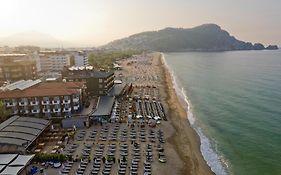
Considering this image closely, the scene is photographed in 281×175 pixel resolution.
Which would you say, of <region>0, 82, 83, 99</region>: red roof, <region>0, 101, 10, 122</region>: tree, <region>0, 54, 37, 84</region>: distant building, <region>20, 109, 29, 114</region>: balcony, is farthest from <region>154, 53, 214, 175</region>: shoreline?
<region>0, 54, 37, 84</region>: distant building

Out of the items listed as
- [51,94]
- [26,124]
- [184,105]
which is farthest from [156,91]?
[26,124]

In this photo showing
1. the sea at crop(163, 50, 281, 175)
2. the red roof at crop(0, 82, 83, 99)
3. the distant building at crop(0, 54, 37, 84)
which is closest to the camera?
the sea at crop(163, 50, 281, 175)

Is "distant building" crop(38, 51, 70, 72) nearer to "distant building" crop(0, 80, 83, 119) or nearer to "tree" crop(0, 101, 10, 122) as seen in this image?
"distant building" crop(0, 80, 83, 119)

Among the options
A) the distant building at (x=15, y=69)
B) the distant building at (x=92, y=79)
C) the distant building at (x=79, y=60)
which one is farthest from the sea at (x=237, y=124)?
the distant building at (x=79, y=60)

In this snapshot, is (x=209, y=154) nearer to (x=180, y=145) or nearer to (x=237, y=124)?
(x=180, y=145)

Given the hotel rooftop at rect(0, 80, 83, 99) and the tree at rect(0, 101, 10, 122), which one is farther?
the hotel rooftop at rect(0, 80, 83, 99)

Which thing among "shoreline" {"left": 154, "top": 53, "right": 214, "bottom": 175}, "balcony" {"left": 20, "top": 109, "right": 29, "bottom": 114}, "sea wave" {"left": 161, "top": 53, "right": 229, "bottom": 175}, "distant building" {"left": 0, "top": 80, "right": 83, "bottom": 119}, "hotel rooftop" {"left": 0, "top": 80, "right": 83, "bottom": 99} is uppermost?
"hotel rooftop" {"left": 0, "top": 80, "right": 83, "bottom": 99}
